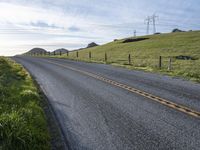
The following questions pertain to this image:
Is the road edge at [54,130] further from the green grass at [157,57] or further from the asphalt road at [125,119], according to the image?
the green grass at [157,57]

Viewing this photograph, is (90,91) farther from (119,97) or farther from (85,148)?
(85,148)

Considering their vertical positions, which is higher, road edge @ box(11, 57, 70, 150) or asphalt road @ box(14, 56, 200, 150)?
asphalt road @ box(14, 56, 200, 150)

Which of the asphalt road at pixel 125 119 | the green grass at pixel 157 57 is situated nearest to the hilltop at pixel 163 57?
the green grass at pixel 157 57

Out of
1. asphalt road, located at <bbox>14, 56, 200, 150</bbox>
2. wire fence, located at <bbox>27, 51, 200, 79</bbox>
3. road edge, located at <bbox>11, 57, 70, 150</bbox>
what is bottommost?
road edge, located at <bbox>11, 57, 70, 150</bbox>

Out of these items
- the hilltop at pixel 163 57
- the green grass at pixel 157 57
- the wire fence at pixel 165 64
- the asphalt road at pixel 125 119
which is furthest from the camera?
the hilltop at pixel 163 57

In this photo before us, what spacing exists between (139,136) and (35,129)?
92.0 inches

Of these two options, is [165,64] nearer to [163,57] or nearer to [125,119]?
[163,57]

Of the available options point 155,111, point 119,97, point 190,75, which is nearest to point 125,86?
point 119,97

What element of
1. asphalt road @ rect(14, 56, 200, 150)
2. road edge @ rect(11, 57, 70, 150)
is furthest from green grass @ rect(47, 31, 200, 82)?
road edge @ rect(11, 57, 70, 150)

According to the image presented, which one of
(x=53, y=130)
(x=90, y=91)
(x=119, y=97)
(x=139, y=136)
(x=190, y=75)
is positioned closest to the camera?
(x=139, y=136)

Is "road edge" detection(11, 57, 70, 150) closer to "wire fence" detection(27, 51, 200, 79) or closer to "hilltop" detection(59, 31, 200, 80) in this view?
"hilltop" detection(59, 31, 200, 80)

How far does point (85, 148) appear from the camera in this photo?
6.21 metres

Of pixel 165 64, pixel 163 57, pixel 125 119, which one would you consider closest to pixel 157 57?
pixel 163 57

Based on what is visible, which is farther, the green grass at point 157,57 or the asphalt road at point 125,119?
the green grass at point 157,57
